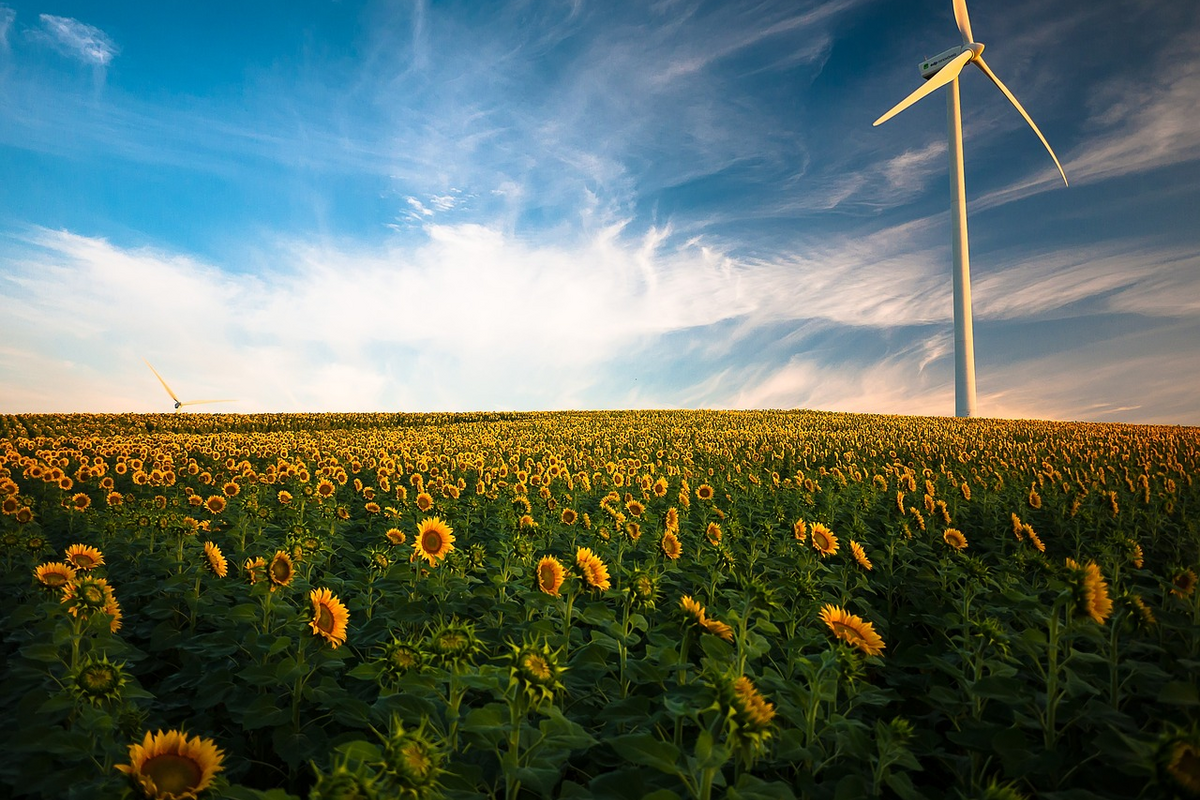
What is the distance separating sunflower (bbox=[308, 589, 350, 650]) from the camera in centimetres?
380

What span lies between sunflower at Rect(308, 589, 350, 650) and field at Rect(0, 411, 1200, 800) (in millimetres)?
18

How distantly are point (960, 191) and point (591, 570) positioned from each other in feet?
169

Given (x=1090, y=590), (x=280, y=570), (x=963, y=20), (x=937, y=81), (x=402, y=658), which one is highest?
(x=963, y=20)

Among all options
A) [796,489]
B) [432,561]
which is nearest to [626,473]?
[796,489]

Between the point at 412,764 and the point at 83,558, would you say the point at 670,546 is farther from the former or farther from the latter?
the point at 83,558

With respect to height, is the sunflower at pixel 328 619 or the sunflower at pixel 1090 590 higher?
the sunflower at pixel 1090 590

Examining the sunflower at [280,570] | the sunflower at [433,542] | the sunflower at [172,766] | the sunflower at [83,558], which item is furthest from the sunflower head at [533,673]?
the sunflower at [83,558]

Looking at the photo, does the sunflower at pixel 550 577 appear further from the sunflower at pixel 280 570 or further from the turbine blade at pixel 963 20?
the turbine blade at pixel 963 20

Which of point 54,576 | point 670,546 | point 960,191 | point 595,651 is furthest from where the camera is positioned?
point 960,191

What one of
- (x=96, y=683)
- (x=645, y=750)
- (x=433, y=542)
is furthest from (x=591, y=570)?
(x=96, y=683)

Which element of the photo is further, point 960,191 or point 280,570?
point 960,191

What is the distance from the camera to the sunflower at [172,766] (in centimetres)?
232

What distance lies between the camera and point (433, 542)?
5.54m

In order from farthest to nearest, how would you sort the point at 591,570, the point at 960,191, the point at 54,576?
the point at 960,191, the point at 54,576, the point at 591,570
